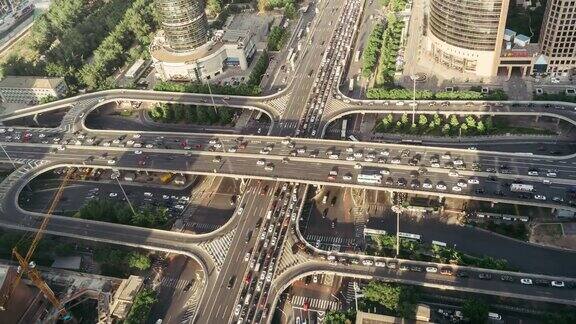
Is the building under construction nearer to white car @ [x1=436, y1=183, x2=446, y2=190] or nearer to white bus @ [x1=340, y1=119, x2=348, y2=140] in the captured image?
white bus @ [x1=340, y1=119, x2=348, y2=140]

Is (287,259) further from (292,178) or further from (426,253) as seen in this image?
(426,253)

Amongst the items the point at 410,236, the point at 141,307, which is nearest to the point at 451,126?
the point at 410,236

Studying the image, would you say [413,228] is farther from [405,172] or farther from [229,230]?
[229,230]

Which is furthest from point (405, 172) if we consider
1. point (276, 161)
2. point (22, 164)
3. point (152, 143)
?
point (22, 164)

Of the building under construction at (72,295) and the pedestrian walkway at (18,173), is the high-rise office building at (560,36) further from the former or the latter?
the pedestrian walkway at (18,173)

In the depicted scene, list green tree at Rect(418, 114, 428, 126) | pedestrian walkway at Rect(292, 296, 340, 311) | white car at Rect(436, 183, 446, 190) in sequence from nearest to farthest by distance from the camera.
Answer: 1. pedestrian walkway at Rect(292, 296, 340, 311)
2. white car at Rect(436, 183, 446, 190)
3. green tree at Rect(418, 114, 428, 126)

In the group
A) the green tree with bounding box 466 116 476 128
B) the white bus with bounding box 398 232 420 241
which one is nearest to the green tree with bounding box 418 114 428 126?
the green tree with bounding box 466 116 476 128
